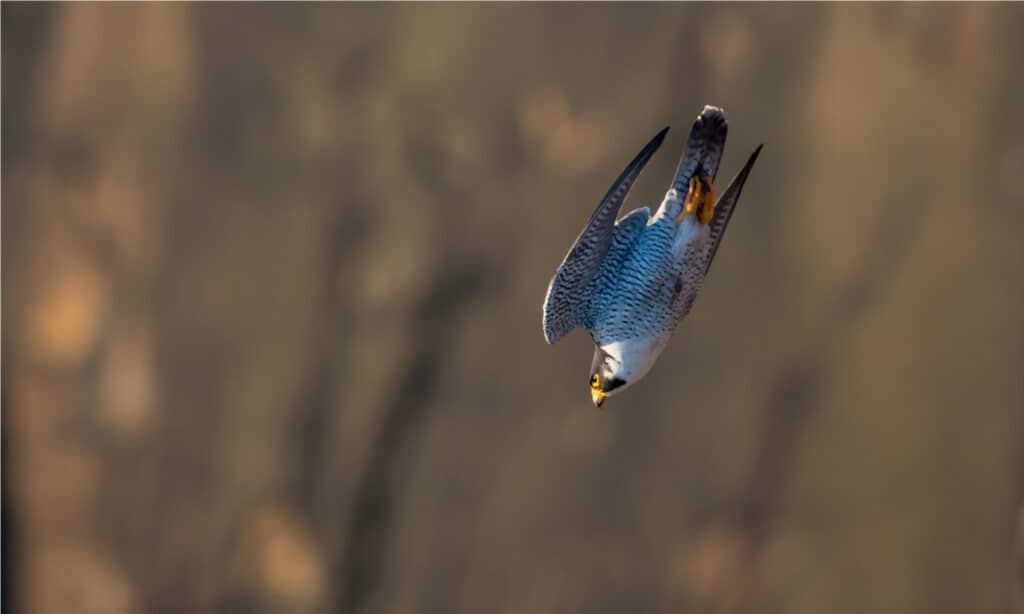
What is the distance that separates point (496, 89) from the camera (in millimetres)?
883

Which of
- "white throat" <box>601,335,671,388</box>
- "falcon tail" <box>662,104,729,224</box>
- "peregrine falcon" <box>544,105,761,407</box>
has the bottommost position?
"white throat" <box>601,335,671,388</box>

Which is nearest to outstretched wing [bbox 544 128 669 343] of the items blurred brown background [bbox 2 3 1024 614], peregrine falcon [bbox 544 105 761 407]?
peregrine falcon [bbox 544 105 761 407]

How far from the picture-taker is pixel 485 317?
0.93 m

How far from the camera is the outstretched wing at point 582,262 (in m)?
0.58

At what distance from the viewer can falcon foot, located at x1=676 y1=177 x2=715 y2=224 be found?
610 millimetres

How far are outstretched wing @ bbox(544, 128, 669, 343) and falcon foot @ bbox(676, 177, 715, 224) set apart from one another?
1.7 inches

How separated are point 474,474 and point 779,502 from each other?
39 centimetres

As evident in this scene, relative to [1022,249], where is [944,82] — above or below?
above

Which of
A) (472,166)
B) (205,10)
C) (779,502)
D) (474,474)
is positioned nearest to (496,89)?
(472,166)

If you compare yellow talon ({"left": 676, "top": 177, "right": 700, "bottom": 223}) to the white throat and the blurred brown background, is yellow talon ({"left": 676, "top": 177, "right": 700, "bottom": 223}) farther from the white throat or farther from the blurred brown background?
the blurred brown background

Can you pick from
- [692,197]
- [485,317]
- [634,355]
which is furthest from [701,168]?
[485,317]

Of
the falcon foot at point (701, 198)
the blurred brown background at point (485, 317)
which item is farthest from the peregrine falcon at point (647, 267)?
the blurred brown background at point (485, 317)

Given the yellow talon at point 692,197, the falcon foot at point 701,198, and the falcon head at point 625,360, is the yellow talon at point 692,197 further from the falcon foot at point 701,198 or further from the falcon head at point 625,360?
the falcon head at point 625,360

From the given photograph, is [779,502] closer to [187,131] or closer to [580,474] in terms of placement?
[580,474]
